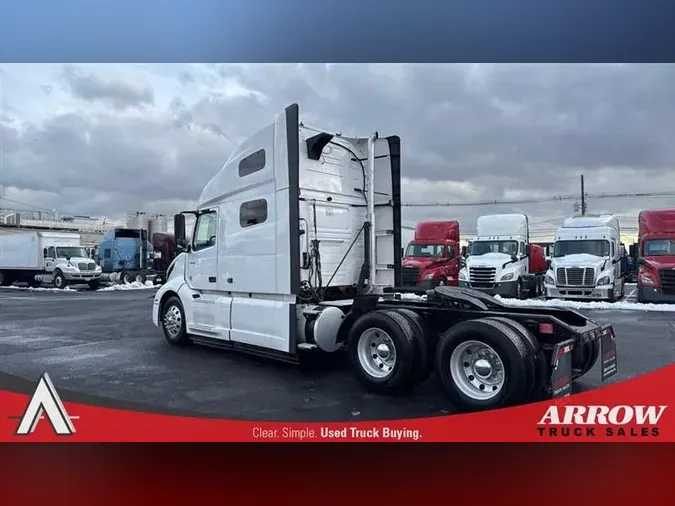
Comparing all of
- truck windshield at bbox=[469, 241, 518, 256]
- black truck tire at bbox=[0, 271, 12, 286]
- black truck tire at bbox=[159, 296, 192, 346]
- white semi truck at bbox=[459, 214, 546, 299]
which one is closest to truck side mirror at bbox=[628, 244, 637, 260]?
truck windshield at bbox=[469, 241, 518, 256]

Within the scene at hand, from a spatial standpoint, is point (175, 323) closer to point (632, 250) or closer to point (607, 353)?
point (607, 353)

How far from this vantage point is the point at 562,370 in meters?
3.56

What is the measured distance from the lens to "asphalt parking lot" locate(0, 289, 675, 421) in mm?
3756

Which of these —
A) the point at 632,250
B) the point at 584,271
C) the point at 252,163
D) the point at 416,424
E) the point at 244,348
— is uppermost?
the point at 252,163

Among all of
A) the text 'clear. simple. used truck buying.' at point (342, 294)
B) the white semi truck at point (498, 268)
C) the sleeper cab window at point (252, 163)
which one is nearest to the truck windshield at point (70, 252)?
the text 'clear. simple. used truck buying.' at point (342, 294)

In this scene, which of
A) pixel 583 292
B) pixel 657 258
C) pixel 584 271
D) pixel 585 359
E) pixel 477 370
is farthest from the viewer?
pixel 584 271

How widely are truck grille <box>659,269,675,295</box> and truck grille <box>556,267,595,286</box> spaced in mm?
3389

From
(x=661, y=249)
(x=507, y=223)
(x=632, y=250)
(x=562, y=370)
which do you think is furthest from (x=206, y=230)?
(x=661, y=249)

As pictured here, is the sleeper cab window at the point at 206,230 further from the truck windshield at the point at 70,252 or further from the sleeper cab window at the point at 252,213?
the truck windshield at the point at 70,252

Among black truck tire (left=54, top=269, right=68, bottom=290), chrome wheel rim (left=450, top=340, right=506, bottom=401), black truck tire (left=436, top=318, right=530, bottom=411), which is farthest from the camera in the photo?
black truck tire (left=54, top=269, right=68, bottom=290)

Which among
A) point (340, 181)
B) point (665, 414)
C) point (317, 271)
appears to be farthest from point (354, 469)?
point (340, 181)

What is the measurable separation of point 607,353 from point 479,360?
112 centimetres

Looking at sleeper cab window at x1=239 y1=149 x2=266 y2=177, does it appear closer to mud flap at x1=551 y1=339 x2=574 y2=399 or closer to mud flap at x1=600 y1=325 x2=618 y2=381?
mud flap at x1=551 y1=339 x2=574 y2=399

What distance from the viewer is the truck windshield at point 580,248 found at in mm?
11273
